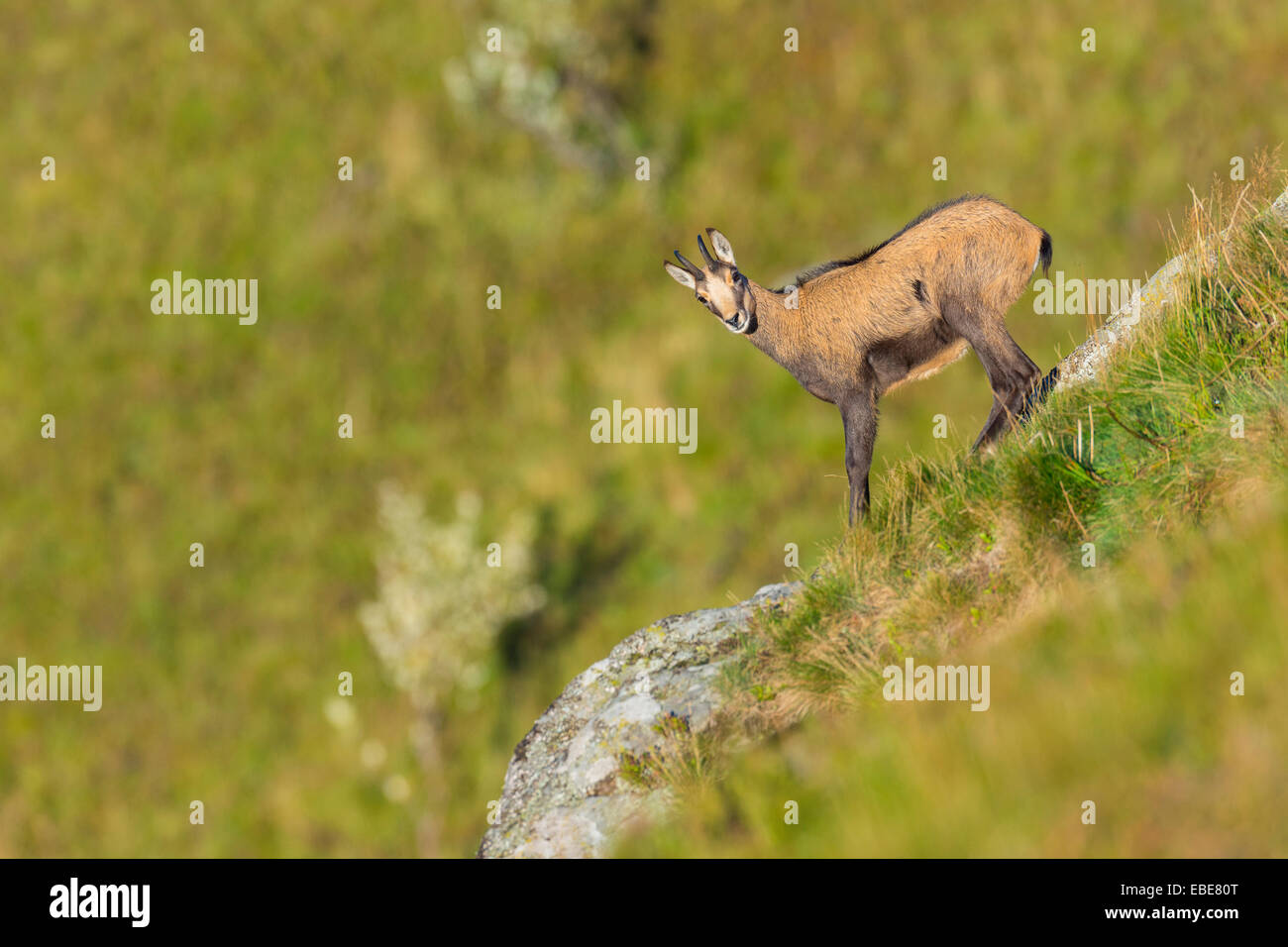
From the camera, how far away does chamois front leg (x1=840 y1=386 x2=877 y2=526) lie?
26.3 feet

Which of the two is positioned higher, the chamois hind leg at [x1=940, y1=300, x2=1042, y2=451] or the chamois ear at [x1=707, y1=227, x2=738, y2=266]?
the chamois ear at [x1=707, y1=227, x2=738, y2=266]

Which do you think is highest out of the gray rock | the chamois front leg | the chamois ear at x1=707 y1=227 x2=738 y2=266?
the chamois ear at x1=707 y1=227 x2=738 y2=266

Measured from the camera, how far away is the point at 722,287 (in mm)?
A: 7895

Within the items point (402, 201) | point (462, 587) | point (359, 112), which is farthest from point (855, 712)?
point (359, 112)

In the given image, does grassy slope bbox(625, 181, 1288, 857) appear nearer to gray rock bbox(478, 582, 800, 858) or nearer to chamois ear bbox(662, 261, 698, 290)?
gray rock bbox(478, 582, 800, 858)

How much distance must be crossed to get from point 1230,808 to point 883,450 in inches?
918

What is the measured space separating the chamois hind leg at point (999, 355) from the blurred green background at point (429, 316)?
757 inches

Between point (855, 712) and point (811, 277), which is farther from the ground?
point (811, 277)

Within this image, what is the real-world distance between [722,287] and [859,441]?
136 centimetres

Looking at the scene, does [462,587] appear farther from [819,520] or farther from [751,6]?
[751,6]

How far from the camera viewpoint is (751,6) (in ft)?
124

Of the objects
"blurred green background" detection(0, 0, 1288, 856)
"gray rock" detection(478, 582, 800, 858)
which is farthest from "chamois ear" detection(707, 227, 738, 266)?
"blurred green background" detection(0, 0, 1288, 856)

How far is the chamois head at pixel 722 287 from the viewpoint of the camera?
780cm

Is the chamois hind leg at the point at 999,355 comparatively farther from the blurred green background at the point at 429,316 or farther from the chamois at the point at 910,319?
the blurred green background at the point at 429,316
